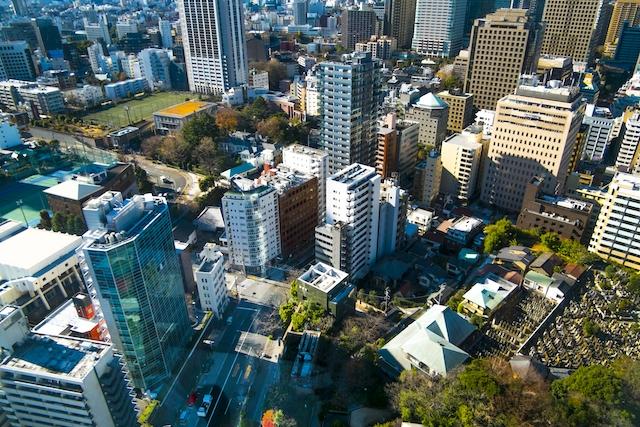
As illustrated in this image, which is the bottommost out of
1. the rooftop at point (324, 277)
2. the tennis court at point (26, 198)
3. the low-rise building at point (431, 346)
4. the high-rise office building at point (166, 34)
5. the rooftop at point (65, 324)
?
the tennis court at point (26, 198)

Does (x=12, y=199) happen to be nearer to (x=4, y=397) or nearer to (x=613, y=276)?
(x=4, y=397)

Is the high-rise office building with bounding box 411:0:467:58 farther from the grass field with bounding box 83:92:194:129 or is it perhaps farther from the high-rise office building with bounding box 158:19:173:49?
the high-rise office building with bounding box 158:19:173:49

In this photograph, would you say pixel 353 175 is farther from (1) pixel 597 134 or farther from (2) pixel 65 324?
(1) pixel 597 134

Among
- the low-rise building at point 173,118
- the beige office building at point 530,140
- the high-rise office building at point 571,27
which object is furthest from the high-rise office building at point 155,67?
the high-rise office building at point 571,27

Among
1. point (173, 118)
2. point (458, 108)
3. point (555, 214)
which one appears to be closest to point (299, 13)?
point (173, 118)

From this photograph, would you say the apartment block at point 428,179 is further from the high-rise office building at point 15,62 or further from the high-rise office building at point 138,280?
the high-rise office building at point 15,62
